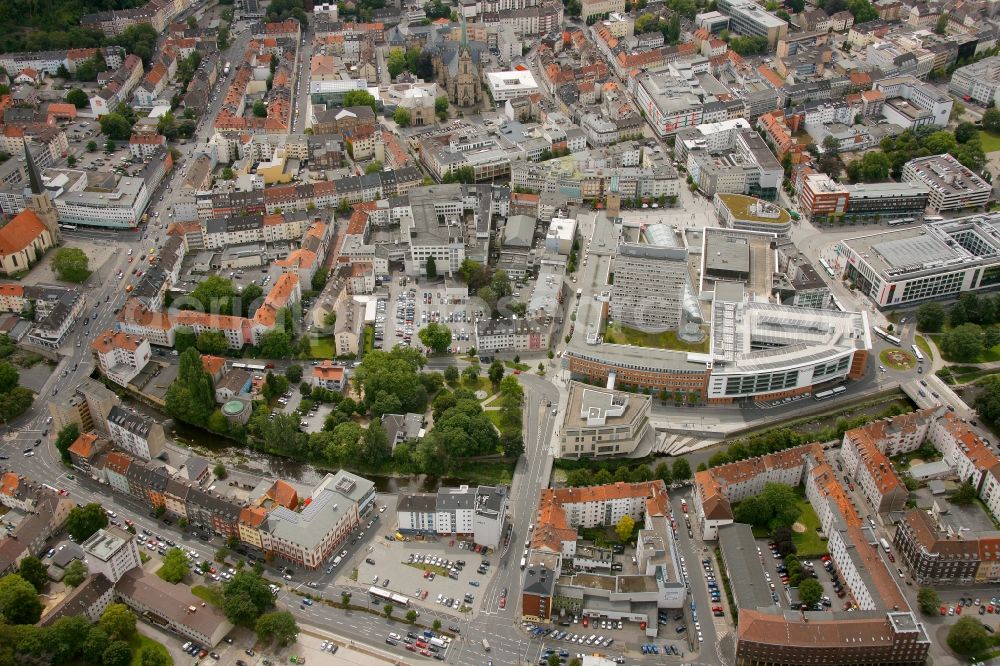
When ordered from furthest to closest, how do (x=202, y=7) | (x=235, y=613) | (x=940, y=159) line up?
(x=202, y=7) → (x=940, y=159) → (x=235, y=613)

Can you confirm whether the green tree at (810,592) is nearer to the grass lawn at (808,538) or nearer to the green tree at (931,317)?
the grass lawn at (808,538)

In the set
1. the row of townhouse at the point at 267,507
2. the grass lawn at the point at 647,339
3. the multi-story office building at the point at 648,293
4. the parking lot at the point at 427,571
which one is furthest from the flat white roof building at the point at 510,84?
the parking lot at the point at 427,571

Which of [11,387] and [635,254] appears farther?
[635,254]

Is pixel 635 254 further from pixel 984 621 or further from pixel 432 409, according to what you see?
pixel 984 621

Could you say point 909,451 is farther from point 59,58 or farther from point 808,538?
point 59,58

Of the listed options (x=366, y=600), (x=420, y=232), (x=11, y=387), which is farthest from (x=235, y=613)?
(x=420, y=232)

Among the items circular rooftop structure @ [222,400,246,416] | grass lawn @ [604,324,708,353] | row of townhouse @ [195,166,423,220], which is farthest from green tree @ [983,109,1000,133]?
circular rooftop structure @ [222,400,246,416]
